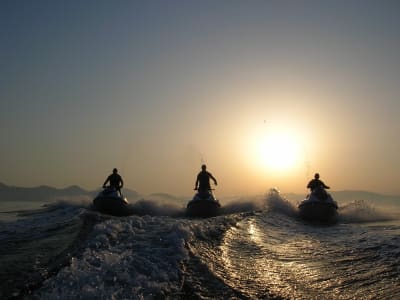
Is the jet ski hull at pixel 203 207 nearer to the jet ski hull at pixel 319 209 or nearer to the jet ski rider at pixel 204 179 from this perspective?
the jet ski rider at pixel 204 179

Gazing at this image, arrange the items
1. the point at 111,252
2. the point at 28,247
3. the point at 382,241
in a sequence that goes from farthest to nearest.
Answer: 1. the point at 382,241
2. the point at 28,247
3. the point at 111,252

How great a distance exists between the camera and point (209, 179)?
71.8 feet

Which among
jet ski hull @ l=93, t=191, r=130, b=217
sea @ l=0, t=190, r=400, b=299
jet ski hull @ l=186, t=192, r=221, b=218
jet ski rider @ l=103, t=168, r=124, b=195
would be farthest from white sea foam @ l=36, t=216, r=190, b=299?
jet ski rider @ l=103, t=168, r=124, b=195

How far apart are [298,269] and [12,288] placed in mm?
4788

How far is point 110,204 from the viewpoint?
19906 mm

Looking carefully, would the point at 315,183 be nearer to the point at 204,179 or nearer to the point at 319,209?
the point at 319,209

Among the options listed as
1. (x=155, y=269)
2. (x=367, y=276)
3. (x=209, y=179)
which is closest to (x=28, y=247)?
(x=155, y=269)

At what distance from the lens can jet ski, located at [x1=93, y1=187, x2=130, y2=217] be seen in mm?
19875

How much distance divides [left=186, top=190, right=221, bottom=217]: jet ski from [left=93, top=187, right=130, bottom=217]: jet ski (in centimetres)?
355

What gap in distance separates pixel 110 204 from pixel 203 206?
502cm

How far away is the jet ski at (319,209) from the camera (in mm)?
18688

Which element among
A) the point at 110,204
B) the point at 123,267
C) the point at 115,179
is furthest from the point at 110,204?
the point at 123,267

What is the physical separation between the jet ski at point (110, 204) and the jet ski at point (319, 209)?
950 centimetres

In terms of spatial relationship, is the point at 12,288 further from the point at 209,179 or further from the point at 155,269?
the point at 209,179
